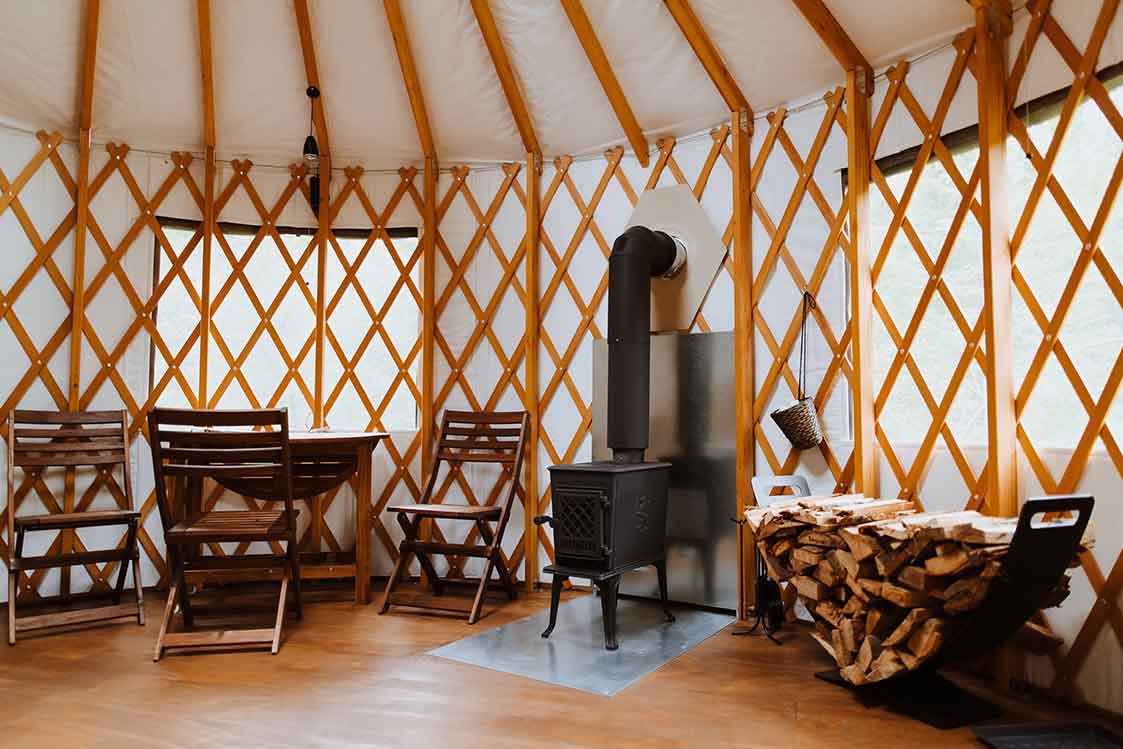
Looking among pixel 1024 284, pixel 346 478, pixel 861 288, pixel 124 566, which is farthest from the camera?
pixel 346 478

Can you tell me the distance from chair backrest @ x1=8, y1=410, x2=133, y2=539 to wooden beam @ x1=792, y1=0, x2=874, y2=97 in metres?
3.47


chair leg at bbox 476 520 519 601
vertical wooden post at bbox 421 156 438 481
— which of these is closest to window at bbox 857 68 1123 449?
chair leg at bbox 476 520 519 601

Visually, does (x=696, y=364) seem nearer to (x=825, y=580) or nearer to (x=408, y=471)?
(x=825, y=580)

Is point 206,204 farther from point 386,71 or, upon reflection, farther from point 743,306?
point 743,306

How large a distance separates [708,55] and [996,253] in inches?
58.3

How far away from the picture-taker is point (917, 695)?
2281 mm

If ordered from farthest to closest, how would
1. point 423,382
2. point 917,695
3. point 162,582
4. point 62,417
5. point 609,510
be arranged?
1. point 423,382
2. point 162,582
3. point 62,417
4. point 609,510
5. point 917,695

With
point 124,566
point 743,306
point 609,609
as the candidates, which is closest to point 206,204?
point 124,566

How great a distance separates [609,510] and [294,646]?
130 centimetres

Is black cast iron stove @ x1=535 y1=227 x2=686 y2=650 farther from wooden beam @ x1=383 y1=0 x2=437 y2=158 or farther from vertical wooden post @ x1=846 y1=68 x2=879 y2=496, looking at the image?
wooden beam @ x1=383 y1=0 x2=437 y2=158

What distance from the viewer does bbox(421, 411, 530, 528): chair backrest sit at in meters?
3.76

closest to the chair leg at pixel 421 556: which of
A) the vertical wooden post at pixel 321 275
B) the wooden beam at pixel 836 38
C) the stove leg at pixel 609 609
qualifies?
the vertical wooden post at pixel 321 275

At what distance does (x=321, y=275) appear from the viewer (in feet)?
13.6

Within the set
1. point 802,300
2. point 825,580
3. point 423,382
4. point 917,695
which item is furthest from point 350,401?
point 917,695
